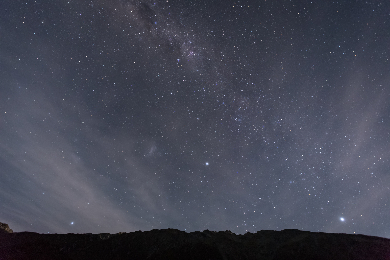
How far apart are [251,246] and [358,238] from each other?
892 centimetres

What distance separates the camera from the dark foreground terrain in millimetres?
17312

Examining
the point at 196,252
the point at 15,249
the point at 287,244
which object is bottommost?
the point at 15,249

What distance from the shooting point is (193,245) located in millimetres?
18891

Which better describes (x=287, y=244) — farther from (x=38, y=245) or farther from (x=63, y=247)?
(x=38, y=245)

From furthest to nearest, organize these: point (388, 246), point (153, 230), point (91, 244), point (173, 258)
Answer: point (153, 230) → point (91, 244) → point (173, 258) → point (388, 246)

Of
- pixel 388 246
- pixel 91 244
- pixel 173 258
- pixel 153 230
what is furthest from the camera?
pixel 153 230

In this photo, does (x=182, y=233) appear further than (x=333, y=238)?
Yes

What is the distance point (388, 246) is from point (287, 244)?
297 inches

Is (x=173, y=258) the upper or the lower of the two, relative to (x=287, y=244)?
lower

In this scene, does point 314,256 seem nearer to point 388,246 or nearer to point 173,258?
point 388,246

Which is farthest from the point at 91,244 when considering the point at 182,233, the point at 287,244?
the point at 287,244

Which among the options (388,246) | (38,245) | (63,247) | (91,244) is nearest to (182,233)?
(91,244)

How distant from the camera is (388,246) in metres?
16.9

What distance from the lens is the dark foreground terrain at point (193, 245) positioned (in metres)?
17.3
